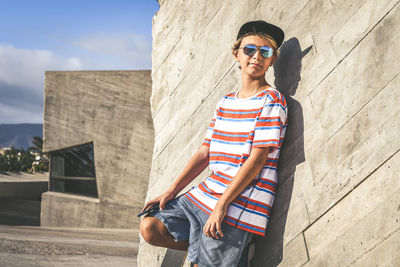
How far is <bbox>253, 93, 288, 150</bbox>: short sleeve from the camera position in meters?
2.09

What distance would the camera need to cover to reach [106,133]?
32.4 feet

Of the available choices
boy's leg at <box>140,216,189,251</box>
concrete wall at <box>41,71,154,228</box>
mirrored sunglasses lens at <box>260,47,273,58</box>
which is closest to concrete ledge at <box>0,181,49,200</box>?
concrete wall at <box>41,71,154,228</box>

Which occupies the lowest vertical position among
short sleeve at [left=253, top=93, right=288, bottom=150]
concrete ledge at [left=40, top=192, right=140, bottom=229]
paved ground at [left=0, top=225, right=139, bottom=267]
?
concrete ledge at [left=40, top=192, right=140, bottom=229]

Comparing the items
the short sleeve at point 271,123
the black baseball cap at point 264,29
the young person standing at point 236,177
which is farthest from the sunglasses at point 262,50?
the short sleeve at point 271,123

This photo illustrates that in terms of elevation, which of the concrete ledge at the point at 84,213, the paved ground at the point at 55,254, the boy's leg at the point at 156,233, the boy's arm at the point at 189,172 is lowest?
the concrete ledge at the point at 84,213

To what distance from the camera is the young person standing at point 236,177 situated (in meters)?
2.07

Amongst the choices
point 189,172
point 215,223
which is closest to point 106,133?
point 189,172

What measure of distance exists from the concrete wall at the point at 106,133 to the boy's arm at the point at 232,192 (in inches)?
289

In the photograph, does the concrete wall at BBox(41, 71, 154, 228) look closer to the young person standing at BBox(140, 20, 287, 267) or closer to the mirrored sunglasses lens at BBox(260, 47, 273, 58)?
the young person standing at BBox(140, 20, 287, 267)

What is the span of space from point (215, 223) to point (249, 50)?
1.08 meters

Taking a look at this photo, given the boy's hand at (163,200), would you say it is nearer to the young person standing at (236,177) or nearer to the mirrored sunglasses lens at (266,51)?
the young person standing at (236,177)

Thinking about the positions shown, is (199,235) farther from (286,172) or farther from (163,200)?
(286,172)

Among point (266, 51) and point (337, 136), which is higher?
point (266, 51)

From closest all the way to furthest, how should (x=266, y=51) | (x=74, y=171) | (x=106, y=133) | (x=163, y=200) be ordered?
(x=266, y=51), (x=163, y=200), (x=106, y=133), (x=74, y=171)
